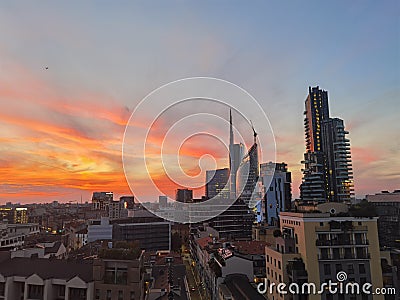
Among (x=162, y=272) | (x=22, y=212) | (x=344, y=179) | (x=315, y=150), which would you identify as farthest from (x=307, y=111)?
(x=22, y=212)

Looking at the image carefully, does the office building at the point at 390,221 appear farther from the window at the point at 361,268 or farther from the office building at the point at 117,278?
the office building at the point at 117,278

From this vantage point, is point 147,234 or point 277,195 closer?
point 147,234

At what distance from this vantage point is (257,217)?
148ft

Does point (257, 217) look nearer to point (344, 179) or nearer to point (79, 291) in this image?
point (344, 179)

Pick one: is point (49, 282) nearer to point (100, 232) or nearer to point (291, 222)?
point (291, 222)

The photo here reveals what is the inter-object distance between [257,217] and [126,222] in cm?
2011

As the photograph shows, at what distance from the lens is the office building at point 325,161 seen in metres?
41.7

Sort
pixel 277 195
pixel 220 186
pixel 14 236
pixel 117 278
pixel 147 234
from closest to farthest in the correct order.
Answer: pixel 117 278 → pixel 14 236 → pixel 147 234 → pixel 277 195 → pixel 220 186

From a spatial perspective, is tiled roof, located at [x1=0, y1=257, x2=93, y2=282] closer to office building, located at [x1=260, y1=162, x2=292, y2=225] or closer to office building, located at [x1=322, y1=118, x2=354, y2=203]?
office building, located at [x1=260, y1=162, x2=292, y2=225]

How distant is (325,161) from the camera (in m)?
44.0

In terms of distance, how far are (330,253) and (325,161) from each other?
116 ft

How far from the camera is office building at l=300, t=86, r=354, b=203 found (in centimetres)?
4166

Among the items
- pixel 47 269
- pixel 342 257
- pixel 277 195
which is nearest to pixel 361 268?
pixel 342 257

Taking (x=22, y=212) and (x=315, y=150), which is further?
(x=22, y=212)
